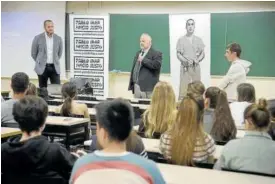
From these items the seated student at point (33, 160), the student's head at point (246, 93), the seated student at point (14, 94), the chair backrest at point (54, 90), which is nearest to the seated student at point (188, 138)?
the seated student at point (33, 160)

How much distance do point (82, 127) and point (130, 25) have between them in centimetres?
467

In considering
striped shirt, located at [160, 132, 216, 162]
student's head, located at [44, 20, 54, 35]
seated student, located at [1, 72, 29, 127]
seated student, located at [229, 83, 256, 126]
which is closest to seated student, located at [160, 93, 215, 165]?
striped shirt, located at [160, 132, 216, 162]

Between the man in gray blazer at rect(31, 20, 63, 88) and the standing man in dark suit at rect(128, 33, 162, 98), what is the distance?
1.91 metres

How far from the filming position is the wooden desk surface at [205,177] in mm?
2424

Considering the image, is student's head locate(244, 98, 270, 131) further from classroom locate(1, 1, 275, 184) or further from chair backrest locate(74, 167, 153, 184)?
chair backrest locate(74, 167, 153, 184)

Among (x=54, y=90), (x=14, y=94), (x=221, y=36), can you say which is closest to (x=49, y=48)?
(x=54, y=90)

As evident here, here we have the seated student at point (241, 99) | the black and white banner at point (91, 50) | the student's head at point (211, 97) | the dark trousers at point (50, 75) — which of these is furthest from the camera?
the black and white banner at point (91, 50)

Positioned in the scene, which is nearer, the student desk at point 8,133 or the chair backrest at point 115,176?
the chair backrest at point 115,176

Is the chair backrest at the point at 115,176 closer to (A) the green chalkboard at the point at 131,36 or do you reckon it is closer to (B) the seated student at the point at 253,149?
(B) the seated student at the point at 253,149

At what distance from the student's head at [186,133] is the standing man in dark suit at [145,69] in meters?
4.13

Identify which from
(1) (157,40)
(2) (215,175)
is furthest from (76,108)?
(1) (157,40)

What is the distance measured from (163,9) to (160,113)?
533 centimetres

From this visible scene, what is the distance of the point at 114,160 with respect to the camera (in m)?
1.79

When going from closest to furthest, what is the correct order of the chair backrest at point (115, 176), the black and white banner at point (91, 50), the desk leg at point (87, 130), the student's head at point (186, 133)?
the chair backrest at point (115, 176) < the student's head at point (186, 133) < the desk leg at point (87, 130) < the black and white banner at point (91, 50)
